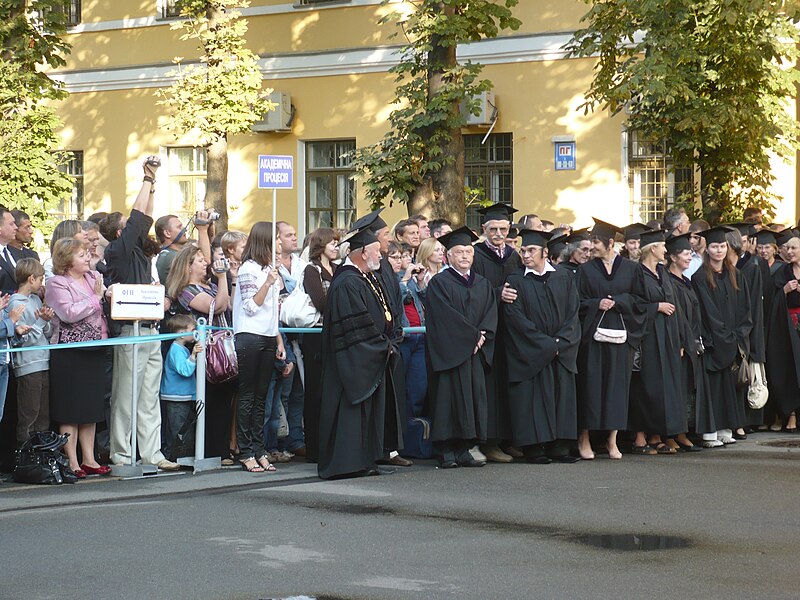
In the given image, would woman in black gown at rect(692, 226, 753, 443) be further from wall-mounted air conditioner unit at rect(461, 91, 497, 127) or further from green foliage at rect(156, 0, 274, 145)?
green foliage at rect(156, 0, 274, 145)

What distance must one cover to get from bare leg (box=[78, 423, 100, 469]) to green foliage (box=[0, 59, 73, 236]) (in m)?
11.4

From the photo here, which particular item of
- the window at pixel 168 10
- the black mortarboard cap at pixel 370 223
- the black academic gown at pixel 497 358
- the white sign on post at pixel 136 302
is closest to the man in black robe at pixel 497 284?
the black academic gown at pixel 497 358

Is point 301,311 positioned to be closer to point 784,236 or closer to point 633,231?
point 633,231

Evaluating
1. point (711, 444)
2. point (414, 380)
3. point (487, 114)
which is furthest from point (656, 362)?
point (487, 114)

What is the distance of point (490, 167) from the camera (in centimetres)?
2519

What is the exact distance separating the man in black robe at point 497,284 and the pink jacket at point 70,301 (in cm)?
361

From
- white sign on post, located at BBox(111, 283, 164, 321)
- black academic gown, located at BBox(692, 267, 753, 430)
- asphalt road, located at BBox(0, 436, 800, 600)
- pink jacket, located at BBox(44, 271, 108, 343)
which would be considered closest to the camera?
asphalt road, located at BBox(0, 436, 800, 600)

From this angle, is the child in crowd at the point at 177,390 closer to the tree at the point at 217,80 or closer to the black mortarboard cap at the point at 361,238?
the black mortarboard cap at the point at 361,238

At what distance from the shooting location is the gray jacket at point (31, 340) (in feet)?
37.5

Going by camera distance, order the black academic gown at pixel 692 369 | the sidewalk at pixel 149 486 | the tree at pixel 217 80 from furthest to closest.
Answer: the tree at pixel 217 80
the black academic gown at pixel 692 369
the sidewalk at pixel 149 486

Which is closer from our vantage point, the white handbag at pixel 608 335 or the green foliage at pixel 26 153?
the white handbag at pixel 608 335

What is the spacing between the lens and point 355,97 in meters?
26.2

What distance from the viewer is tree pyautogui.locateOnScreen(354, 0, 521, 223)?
19.4m

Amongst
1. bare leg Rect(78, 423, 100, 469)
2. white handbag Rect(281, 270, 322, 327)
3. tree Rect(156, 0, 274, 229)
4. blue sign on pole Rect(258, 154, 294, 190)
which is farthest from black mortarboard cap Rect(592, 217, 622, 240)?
tree Rect(156, 0, 274, 229)
